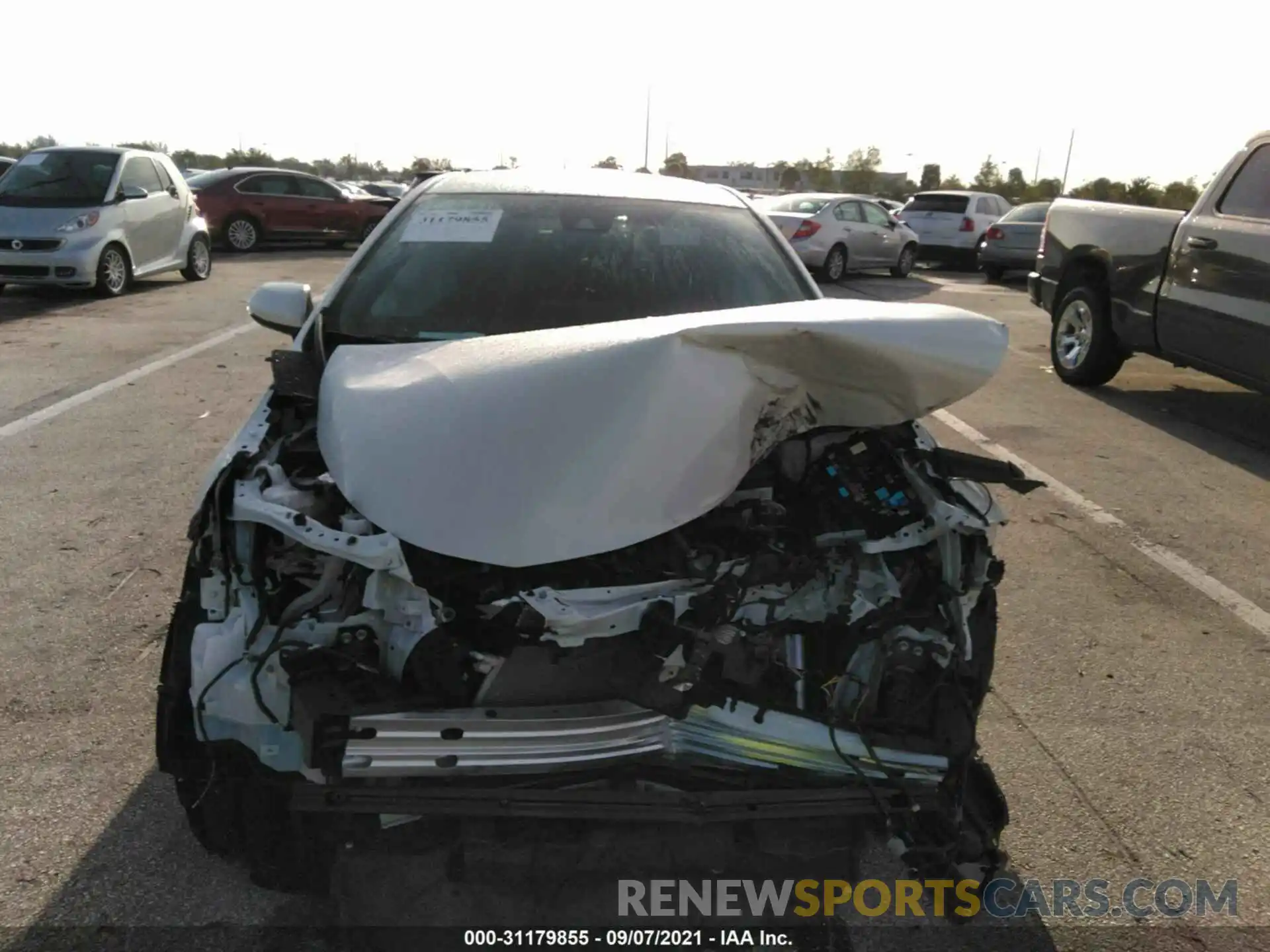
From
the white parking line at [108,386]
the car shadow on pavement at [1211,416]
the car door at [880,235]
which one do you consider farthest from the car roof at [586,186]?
the car door at [880,235]

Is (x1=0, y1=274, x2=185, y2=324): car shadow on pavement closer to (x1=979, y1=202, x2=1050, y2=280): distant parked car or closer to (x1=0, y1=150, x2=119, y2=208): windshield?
(x1=0, y1=150, x2=119, y2=208): windshield

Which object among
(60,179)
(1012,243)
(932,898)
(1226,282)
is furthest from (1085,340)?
(60,179)

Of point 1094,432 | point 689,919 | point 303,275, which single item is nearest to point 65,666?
point 689,919

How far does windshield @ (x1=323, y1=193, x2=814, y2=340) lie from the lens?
11.3 ft

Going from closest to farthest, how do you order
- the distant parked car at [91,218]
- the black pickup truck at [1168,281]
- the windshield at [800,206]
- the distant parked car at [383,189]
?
1. the black pickup truck at [1168,281]
2. the distant parked car at [91,218]
3. the windshield at [800,206]
4. the distant parked car at [383,189]

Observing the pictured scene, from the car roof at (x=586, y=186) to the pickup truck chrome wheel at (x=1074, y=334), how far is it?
18.5 feet

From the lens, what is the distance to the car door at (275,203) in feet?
63.2

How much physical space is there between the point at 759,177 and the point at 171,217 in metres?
66.6

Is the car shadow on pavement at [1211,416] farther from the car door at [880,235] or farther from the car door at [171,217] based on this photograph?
the car door at [171,217]

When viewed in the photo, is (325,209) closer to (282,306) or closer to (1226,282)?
(1226,282)

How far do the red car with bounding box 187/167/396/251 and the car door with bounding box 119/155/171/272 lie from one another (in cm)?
573

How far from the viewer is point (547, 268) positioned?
12.0 feet

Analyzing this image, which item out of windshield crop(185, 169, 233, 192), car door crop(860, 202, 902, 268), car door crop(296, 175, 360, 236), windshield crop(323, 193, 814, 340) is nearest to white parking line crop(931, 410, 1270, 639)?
windshield crop(323, 193, 814, 340)

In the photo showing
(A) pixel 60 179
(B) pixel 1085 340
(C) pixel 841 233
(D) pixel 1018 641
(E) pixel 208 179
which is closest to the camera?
(D) pixel 1018 641
